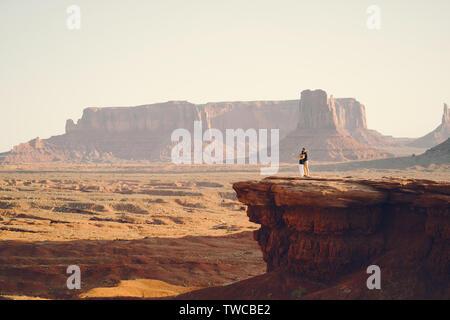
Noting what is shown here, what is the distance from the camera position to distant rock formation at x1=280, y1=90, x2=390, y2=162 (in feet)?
379

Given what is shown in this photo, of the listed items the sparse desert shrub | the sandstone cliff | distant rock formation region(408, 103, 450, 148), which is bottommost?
the sparse desert shrub

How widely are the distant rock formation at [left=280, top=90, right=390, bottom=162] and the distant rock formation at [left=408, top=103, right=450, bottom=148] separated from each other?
18967mm

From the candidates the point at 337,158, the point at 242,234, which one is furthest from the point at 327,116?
the point at 242,234

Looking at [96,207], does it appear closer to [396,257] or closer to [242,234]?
[242,234]

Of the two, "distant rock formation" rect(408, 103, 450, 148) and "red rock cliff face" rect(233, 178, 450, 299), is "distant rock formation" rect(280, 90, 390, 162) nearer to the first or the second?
"distant rock formation" rect(408, 103, 450, 148)

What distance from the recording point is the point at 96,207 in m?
39.7

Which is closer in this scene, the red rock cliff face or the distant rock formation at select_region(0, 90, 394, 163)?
the red rock cliff face

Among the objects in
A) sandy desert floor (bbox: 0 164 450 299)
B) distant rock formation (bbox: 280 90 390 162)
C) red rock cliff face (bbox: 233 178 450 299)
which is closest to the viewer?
red rock cliff face (bbox: 233 178 450 299)

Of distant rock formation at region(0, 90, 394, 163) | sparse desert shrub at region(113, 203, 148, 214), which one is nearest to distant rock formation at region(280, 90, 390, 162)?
distant rock formation at region(0, 90, 394, 163)

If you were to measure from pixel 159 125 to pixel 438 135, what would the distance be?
105m

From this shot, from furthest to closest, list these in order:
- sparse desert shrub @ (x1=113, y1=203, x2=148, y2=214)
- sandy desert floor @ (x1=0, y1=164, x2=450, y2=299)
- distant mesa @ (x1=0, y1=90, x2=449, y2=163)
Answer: distant mesa @ (x1=0, y1=90, x2=449, y2=163) → sparse desert shrub @ (x1=113, y1=203, x2=148, y2=214) → sandy desert floor @ (x1=0, y1=164, x2=450, y2=299)

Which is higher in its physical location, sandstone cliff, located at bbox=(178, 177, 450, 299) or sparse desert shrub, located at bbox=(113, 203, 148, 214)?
sandstone cliff, located at bbox=(178, 177, 450, 299)
